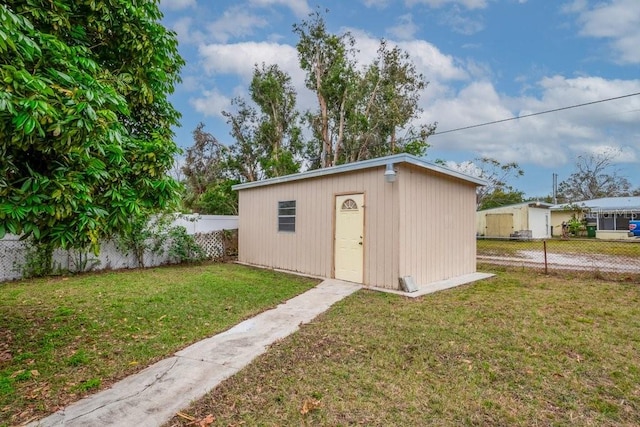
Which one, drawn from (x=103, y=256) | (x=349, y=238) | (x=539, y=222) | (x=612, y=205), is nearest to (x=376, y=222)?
(x=349, y=238)

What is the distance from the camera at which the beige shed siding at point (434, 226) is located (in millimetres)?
6431

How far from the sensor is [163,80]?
12.3ft

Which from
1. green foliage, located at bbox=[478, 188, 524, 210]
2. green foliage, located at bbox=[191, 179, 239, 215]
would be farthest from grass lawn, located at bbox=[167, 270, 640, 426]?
green foliage, located at bbox=[478, 188, 524, 210]

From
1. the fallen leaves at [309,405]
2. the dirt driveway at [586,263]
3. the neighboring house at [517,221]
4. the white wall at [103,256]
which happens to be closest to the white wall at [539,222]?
the neighboring house at [517,221]

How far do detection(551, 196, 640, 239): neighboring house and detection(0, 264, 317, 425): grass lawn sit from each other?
22.6 meters

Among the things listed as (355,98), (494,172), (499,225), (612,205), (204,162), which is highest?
(355,98)

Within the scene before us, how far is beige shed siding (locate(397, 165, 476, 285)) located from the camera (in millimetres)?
6431

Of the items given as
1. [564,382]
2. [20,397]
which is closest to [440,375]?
[564,382]

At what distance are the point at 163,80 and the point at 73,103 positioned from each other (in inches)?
63.4

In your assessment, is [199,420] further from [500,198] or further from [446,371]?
[500,198]

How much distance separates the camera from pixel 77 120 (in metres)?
2.24

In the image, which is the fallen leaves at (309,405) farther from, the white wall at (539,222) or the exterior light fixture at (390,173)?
the white wall at (539,222)

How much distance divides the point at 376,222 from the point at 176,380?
4.59m

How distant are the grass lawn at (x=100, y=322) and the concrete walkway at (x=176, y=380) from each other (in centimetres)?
17
